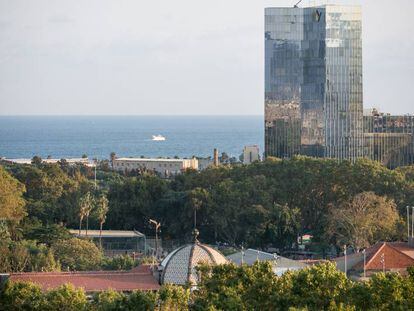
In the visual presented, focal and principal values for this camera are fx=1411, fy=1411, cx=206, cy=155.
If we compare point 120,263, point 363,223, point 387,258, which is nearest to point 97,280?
point 120,263

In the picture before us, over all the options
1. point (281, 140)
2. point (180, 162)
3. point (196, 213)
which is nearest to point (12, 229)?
point (196, 213)

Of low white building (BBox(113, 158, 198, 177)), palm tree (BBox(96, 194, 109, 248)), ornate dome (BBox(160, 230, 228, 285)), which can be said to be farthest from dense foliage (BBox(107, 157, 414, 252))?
low white building (BBox(113, 158, 198, 177))

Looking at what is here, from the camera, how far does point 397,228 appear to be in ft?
282

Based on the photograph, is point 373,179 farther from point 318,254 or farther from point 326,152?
point 326,152

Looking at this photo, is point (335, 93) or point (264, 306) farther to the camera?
point (335, 93)

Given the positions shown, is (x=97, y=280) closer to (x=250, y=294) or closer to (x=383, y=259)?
(x=250, y=294)

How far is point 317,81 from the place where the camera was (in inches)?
5212

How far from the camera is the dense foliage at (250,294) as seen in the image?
52156 mm

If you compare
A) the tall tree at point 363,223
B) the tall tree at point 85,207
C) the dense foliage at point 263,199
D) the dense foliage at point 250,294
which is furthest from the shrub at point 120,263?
the dense foliage at point 250,294

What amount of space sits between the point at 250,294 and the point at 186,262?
22.9 feet

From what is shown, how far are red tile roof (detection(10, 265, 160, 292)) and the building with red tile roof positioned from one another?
1208 cm

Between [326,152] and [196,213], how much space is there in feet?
124

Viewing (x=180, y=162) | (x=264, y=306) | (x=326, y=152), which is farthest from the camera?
(x=180, y=162)

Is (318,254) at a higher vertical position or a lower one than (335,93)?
lower
